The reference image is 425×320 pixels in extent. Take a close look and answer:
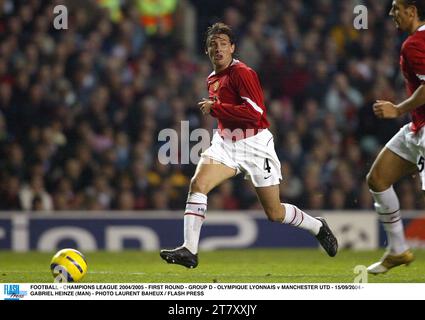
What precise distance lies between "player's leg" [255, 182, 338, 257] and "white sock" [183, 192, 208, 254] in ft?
1.67

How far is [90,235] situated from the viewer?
459 inches

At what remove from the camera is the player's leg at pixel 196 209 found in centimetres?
712

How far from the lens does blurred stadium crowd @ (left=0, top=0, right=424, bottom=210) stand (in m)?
12.1

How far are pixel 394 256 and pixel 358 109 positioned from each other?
5658 millimetres

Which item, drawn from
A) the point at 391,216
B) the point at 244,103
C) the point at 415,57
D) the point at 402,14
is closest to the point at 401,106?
the point at 415,57

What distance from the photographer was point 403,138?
7.17 m

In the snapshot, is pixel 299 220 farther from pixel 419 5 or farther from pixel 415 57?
pixel 419 5

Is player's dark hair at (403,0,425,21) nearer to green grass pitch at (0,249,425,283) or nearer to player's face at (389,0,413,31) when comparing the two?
player's face at (389,0,413,31)

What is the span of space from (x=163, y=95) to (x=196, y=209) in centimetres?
583

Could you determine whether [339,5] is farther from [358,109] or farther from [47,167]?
[47,167]

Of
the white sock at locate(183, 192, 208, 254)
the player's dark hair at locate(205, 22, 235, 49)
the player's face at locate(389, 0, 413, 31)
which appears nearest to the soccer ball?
the white sock at locate(183, 192, 208, 254)

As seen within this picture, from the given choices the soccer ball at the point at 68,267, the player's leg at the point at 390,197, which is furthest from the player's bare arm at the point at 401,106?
the soccer ball at the point at 68,267

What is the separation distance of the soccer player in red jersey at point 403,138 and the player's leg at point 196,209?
1.17 metres

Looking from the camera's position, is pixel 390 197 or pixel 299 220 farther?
pixel 299 220
